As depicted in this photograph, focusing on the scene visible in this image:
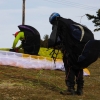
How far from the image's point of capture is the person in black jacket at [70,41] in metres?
7.11

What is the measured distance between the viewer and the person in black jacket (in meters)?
7.11

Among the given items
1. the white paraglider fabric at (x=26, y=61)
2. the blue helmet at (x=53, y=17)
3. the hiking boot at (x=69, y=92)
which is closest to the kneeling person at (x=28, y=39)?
the white paraglider fabric at (x=26, y=61)

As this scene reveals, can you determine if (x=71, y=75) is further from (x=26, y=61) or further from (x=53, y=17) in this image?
(x=26, y=61)

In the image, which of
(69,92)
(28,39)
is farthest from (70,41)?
(28,39)

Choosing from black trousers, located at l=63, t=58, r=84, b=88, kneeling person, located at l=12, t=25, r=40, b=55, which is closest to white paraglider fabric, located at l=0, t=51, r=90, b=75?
kneeling person, located at l=12, t=25, r=40, b=55

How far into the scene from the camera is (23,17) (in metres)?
30.9

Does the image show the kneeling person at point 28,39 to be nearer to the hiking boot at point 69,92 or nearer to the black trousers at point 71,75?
the black trousers at point 71,75

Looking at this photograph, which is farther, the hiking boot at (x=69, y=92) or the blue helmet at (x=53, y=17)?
the blue helmet at (x=53, y=17)

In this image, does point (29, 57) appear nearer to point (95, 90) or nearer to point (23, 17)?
point (95, 90)

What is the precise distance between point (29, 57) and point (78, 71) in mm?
5986

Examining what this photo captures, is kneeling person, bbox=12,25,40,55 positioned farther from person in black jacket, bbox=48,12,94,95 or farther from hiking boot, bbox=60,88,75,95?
hiking boot, bbox=60,88,75,95

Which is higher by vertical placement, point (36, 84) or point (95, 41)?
point (95, 41)

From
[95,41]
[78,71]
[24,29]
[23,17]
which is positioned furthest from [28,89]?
[23,17]

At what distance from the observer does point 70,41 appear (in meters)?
7.21
